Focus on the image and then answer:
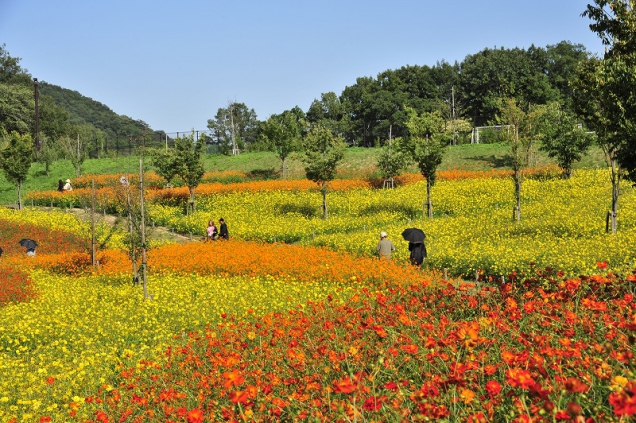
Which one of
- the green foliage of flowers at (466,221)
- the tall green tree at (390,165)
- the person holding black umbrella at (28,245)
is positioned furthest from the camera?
the tall green tree at (390,165)

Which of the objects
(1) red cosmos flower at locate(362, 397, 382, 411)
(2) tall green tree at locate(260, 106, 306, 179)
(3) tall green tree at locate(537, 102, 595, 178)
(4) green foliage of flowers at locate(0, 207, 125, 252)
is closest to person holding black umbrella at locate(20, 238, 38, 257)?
(4) green foliage of flowers at locate(0, 207, 125, 252)

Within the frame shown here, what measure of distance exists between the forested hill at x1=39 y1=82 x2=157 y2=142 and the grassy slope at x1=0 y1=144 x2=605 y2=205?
290 ft

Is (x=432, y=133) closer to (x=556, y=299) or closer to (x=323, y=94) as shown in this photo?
(x=556, y=299)

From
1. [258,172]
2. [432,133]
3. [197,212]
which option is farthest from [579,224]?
[258,172]

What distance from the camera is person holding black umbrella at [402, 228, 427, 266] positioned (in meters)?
17.1

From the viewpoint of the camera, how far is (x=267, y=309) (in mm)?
13742

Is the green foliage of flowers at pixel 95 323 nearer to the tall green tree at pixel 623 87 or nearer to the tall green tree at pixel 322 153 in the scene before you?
the tall green tree at pixel 623 87

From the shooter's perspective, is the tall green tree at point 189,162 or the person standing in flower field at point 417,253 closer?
the person standing in flower field at point 417,253

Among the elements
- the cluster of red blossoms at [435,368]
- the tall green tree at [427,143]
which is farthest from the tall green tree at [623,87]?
the tall green tree at [427,143]

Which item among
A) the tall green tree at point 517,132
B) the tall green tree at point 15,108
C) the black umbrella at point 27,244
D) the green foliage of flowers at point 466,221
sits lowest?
the black umbrella at point 27,244

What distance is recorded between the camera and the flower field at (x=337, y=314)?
179 inches

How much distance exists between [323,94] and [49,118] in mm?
53297

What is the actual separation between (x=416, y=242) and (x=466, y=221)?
37.4 ft

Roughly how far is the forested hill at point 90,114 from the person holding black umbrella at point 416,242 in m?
139
